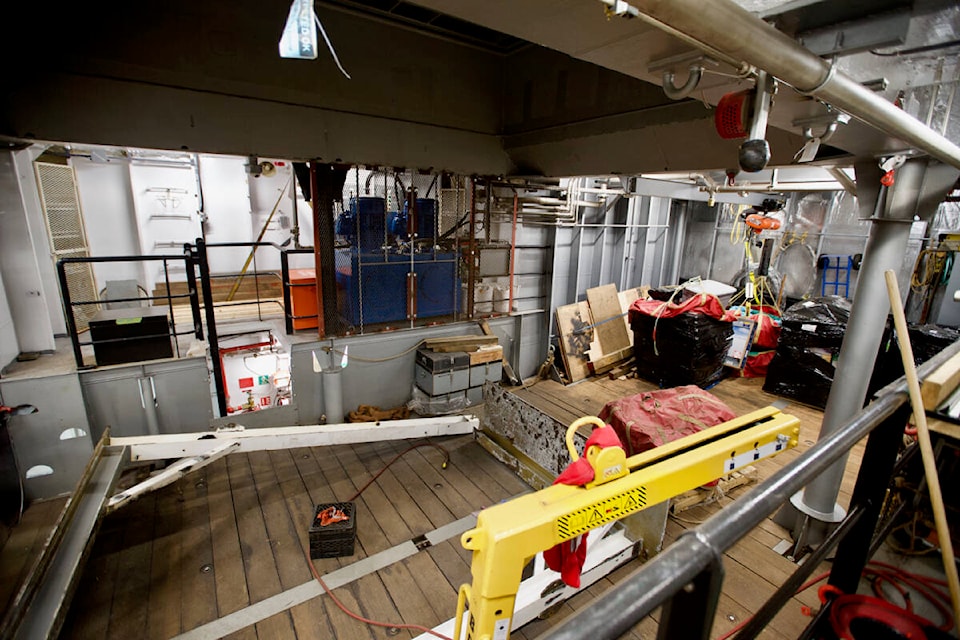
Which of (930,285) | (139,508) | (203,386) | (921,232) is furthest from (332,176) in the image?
(921,232)

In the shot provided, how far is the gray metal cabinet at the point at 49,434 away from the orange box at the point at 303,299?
1.94 metres

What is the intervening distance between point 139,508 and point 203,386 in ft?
3.66

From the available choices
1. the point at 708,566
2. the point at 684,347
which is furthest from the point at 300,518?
the point at 684,347

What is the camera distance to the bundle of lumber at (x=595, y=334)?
6.77 metres

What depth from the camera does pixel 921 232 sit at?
6945mm

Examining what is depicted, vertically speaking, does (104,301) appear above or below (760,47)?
below

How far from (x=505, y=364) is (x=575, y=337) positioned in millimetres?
1331

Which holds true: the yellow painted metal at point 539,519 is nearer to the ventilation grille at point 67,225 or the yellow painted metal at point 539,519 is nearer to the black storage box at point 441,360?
the black storage box at point 441,360

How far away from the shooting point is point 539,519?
1354 mm

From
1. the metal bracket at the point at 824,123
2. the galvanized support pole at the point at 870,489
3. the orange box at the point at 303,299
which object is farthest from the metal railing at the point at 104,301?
the galvanized support pole at the point at 870,489

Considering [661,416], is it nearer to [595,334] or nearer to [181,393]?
[595,334]

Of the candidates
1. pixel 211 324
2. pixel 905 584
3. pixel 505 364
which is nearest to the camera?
pixel 905 584

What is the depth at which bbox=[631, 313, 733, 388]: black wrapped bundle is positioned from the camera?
5.82 meters

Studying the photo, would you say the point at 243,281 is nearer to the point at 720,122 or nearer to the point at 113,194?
the point at 113,194
